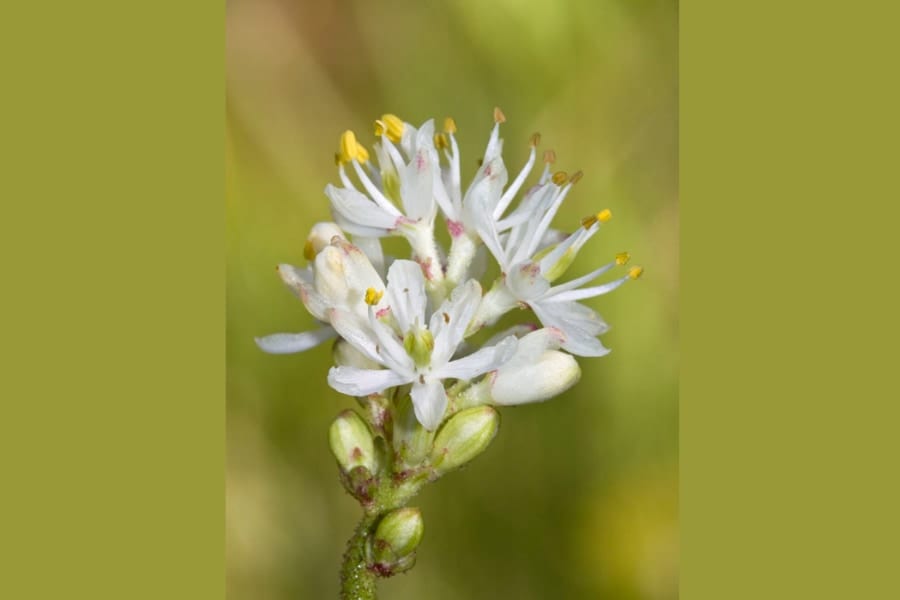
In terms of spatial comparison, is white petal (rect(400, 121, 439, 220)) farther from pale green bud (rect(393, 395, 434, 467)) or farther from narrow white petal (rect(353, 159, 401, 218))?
pale green bud (rect(393, 395, 434, 467))

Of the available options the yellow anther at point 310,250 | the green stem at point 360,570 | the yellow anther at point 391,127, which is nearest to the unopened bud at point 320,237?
the yellow anther at point 310,250

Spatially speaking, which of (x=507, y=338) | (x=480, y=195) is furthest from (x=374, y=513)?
(x=480, y=195)

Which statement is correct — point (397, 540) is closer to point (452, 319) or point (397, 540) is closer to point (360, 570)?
point (360, 570)

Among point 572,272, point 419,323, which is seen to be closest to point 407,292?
point 419,323

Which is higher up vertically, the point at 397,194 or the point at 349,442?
the point at 397,194

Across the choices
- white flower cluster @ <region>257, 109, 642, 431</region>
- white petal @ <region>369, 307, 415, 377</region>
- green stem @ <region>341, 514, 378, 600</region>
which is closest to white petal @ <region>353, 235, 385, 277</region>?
white flower cluster @ <region>257, 109, 642, 431</region>
